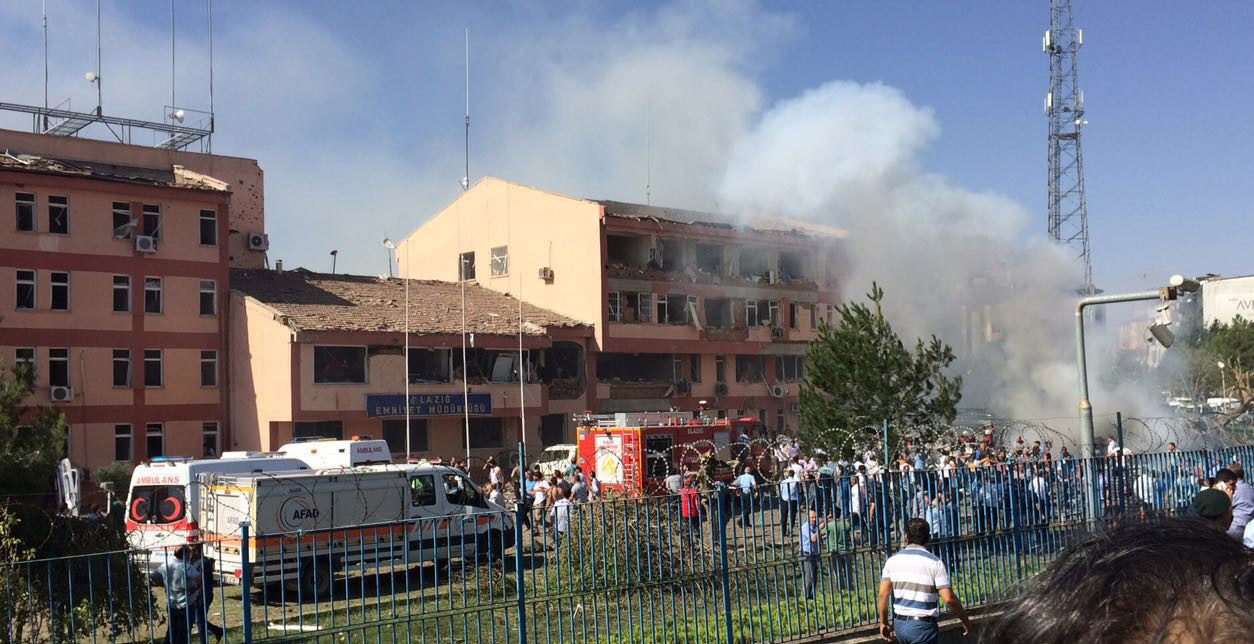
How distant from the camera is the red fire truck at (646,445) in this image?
28906 mm

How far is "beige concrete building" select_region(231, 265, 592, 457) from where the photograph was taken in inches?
1329

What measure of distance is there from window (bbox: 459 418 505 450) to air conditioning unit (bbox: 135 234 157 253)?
11327 millimetres

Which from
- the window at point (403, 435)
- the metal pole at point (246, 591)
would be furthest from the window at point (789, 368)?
the metal pole at point (246, 591)

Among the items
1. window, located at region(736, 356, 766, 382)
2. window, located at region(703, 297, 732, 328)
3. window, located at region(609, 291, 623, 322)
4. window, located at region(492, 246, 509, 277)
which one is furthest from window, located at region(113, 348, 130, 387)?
window, located at region(736, 356, 766, 382)

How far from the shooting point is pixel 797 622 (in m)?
11.2

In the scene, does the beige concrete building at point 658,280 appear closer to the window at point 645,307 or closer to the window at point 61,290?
the window at point 645,307

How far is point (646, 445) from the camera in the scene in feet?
95.3

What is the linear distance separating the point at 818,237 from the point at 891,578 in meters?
37.1

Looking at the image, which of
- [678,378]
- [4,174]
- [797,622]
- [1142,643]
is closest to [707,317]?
[678,378]

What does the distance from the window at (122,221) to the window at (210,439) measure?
6.16 m

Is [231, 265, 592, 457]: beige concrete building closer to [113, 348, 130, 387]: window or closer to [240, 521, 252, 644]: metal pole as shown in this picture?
[113, 348, 130, 387]: window

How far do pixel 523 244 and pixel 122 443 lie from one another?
57.8 ft

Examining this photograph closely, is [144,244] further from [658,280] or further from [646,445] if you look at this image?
[658,280]

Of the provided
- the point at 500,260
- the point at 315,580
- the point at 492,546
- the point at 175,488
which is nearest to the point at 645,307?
the point at 500,260
